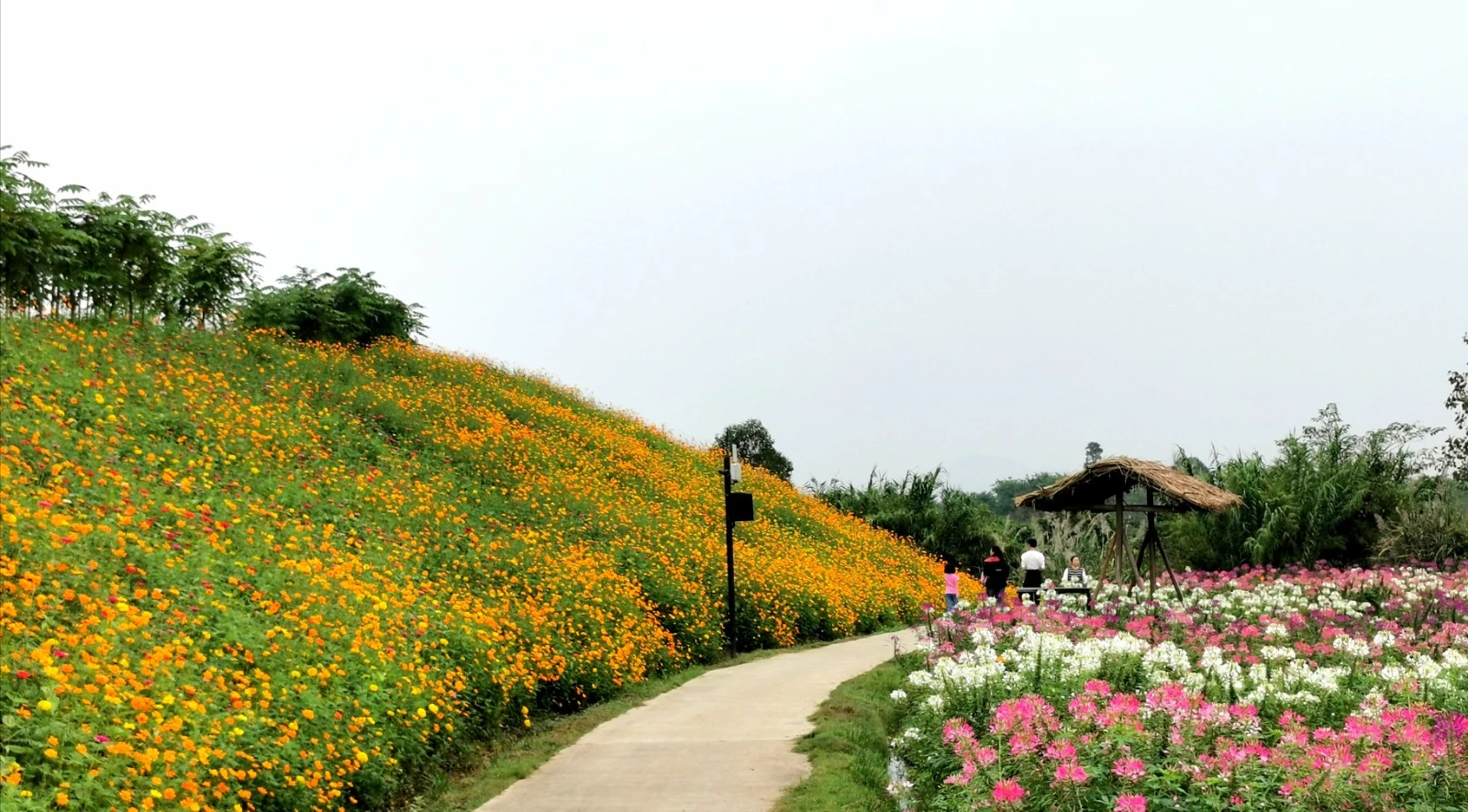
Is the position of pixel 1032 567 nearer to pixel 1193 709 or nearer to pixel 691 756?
pixel 691 756

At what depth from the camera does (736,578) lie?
17922 millimetres

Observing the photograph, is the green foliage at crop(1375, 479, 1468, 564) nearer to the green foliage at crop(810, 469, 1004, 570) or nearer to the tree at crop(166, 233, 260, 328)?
the green foliage at crop(810, 469, 1004, 570)

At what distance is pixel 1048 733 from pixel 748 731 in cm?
346

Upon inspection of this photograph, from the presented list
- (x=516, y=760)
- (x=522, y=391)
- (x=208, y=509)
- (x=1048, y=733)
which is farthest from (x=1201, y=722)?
(x=522, y=391)

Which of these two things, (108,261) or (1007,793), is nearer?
(1007,793)

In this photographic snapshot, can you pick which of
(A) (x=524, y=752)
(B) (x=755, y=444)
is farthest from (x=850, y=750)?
(B) (x=755, y=444)

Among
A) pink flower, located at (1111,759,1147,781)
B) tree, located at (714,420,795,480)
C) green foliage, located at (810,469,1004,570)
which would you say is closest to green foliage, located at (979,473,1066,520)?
tree, located at (714,420,795,480)

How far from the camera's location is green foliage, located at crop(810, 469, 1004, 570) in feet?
102

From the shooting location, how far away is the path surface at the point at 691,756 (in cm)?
768

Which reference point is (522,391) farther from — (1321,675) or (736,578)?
(1321,675)

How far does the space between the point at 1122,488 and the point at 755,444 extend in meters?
34.9

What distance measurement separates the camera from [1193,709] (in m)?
6.67

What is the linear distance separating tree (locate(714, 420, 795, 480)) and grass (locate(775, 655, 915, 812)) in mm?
33539

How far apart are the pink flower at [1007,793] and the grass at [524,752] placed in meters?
3.78
